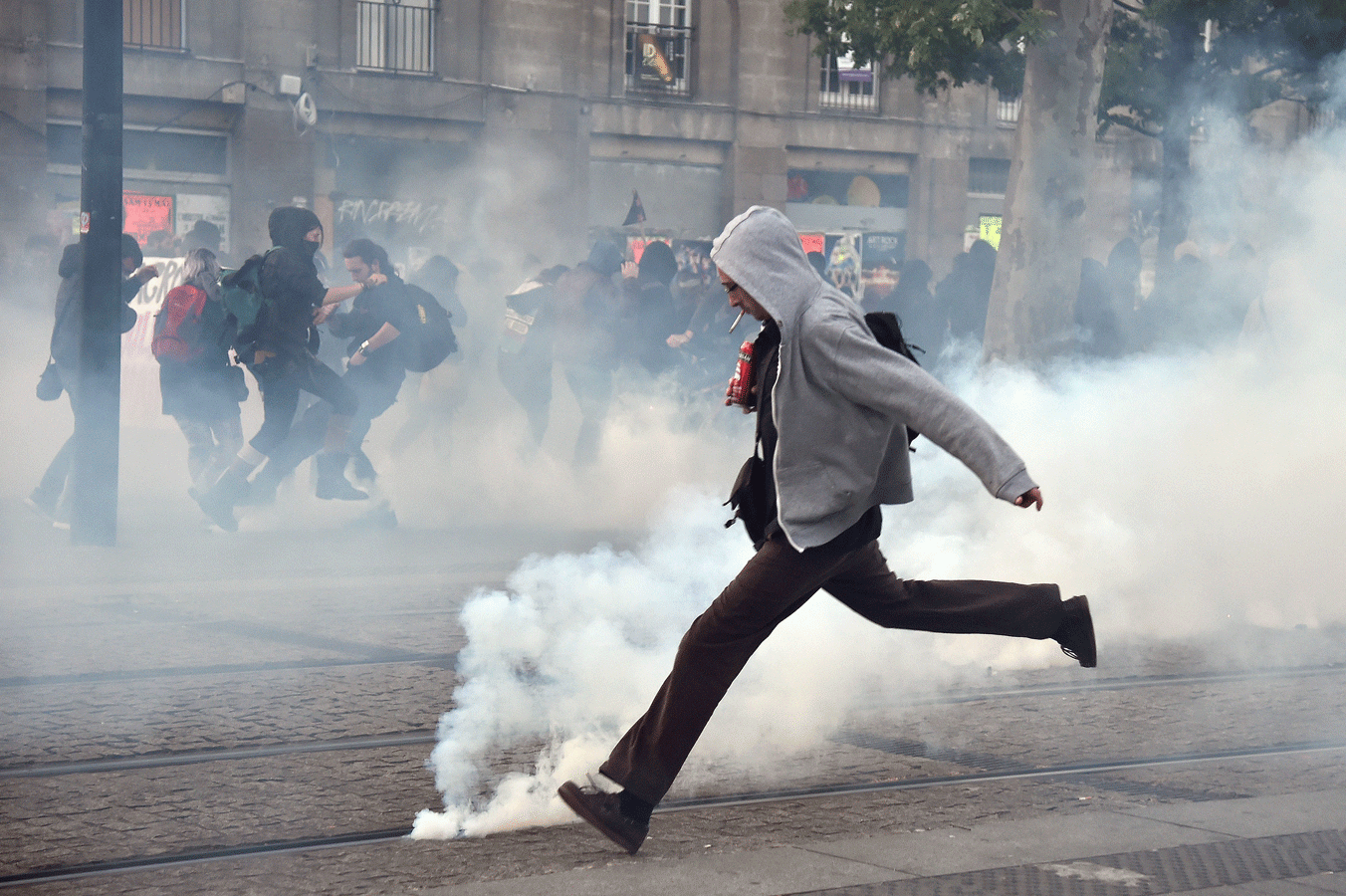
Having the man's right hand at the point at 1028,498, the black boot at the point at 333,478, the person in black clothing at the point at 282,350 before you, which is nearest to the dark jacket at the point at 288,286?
the person in black clothing at the point at 282,350

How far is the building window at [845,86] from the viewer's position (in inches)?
984

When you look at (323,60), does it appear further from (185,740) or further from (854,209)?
(185,740)

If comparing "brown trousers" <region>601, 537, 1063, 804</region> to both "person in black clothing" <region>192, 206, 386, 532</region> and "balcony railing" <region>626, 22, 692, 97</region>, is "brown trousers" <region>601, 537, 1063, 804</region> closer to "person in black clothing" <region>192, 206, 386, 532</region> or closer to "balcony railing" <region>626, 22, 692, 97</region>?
"person in black clothing" <region>192, 206, 386, 532</region>

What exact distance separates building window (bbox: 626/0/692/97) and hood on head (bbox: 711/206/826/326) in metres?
A: 20.4

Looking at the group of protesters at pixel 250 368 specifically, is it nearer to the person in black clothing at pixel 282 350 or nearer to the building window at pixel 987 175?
the person in black clothing at pixel 282 350

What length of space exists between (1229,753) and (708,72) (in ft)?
67.1

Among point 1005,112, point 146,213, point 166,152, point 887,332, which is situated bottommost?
point 887,332

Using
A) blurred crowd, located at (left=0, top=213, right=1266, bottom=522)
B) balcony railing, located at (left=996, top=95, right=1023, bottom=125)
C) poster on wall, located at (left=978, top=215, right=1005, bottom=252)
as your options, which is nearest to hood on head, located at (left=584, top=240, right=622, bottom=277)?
blurred crowd, located at (left=0, top=213, right=1266, bottom=522)

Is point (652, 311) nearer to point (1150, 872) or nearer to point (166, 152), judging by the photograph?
point (1150, 872)

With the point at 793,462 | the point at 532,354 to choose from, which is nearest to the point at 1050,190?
the point at 532,354

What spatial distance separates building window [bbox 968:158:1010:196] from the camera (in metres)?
26.2

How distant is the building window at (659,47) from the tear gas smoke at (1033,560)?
15669 millimetres

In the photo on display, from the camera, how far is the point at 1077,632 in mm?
4047

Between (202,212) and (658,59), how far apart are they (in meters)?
7.36
